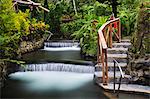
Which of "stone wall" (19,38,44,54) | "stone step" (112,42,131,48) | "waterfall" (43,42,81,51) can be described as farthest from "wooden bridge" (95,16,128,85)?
"stone wall" (19,38,44,54)

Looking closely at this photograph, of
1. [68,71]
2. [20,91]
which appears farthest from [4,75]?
[68,71]

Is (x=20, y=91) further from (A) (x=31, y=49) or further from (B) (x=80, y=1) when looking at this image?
(B) (x=80, y=1)

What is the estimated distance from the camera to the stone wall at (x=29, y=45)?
584 inches

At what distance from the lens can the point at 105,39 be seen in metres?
10.4

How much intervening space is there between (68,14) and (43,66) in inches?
432

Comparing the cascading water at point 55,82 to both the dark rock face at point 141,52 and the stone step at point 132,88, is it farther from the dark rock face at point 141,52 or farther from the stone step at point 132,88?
the dark rock face at point 141,52

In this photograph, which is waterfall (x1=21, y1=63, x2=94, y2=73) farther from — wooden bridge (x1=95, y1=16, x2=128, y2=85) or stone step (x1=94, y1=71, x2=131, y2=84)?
stone step (x1=94, y1=71, x2=131, y2=84)

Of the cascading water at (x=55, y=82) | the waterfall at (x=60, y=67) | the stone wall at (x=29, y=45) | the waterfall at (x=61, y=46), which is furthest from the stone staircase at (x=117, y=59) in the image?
the stone wall at (x=29, y=45)

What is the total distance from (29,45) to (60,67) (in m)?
4.83

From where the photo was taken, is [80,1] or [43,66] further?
[80,1]

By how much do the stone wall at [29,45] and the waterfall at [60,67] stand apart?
3.00 m

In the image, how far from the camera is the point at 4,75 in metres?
10.4

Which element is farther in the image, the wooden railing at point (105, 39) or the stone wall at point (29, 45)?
the stone wall at point (29, 45)

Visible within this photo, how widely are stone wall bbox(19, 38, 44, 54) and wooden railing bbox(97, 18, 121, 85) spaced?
5.06 m
